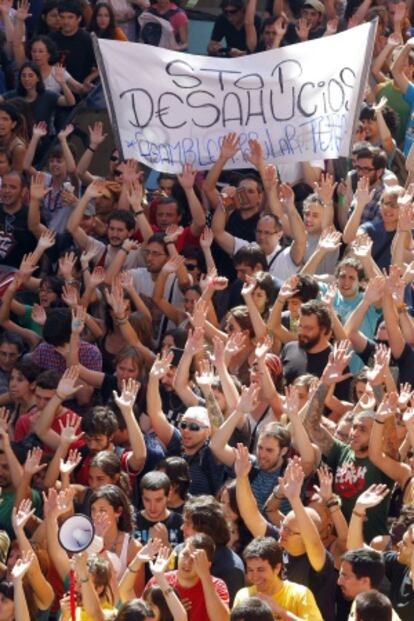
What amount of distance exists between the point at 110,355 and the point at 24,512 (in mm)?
3137

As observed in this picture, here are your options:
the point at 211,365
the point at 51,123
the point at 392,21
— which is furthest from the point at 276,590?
the point at 392,21

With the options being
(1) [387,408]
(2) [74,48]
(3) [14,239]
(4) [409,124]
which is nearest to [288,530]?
(1) [387,408]

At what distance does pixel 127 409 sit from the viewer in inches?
475

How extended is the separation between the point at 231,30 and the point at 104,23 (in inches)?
50.6

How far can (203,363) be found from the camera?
40.6 feet

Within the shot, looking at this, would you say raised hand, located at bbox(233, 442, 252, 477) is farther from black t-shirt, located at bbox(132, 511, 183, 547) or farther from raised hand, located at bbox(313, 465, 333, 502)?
black t-shirt, located at bbox(132, 511, 183, 547)

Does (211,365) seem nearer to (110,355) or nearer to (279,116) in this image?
(110,355)

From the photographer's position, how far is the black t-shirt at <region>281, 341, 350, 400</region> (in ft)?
41.6

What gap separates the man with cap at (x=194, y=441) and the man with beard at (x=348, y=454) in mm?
614

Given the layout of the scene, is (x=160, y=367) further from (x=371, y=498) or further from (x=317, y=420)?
(x=371, y=498)

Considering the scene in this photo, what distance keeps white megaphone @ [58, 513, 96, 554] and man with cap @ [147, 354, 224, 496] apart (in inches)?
99.4

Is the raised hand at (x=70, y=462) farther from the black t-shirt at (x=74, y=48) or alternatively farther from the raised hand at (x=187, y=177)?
the black t-shirt at (x=74, y=48)

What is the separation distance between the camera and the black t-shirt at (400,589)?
34.8 feet

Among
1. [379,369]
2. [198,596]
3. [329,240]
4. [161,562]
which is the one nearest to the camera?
[161,562]
